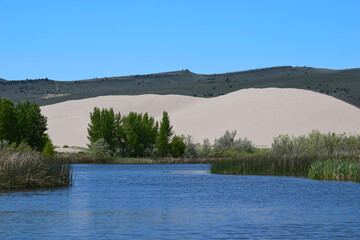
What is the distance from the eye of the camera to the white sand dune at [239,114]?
11956 cm

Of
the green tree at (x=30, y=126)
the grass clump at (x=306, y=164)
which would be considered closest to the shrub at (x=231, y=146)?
the green tree at (x=30, y=126)

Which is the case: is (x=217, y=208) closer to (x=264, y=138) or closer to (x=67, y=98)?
(x=264, y=138)

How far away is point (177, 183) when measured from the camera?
4359cm

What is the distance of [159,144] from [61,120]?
6210 cm

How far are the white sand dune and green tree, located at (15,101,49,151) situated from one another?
1805 inches

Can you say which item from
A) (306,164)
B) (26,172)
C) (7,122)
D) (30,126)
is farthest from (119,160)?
(26,172)

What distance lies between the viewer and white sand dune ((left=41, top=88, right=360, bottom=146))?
11956 cm

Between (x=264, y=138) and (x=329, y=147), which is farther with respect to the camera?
(x=264, y=138)

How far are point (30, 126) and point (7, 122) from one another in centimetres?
550

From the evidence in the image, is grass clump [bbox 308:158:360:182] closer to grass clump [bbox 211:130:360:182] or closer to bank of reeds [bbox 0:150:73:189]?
grass clump [bbox 211:130:360:182]

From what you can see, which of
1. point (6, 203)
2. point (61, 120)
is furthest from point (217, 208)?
point (61, 120)

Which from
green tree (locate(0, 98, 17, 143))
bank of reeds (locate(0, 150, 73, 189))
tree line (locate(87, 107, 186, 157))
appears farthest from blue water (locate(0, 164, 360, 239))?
tree line (locate(87, 107, 186, 157))

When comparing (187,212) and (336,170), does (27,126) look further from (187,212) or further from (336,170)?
(187,212)

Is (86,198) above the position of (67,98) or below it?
below
